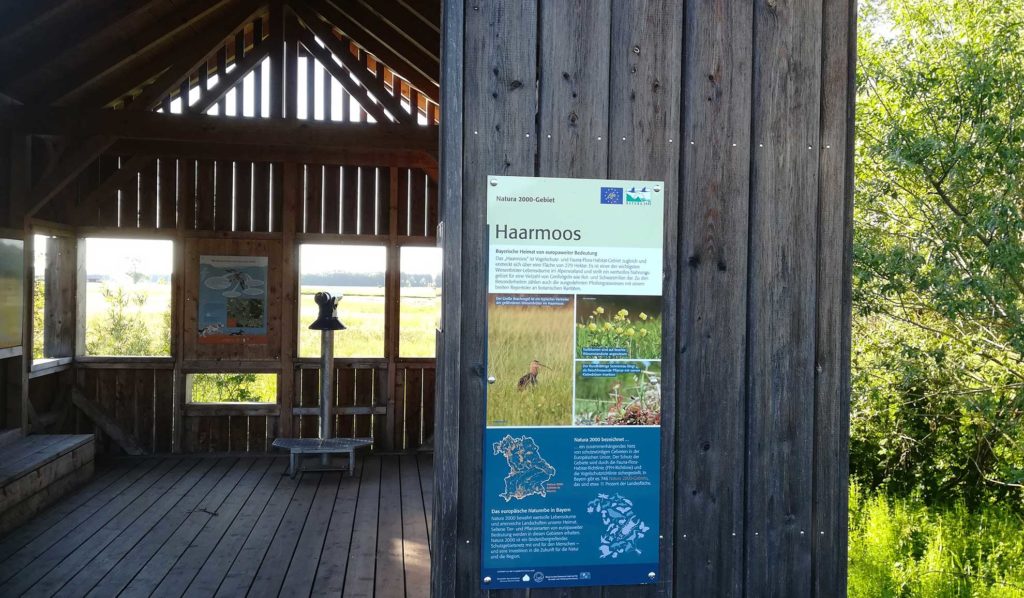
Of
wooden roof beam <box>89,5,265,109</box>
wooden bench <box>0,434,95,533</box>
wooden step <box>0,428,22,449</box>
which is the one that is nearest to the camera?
wooden bench <box>0,434,95,533</box>

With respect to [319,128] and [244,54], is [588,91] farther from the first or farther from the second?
[244,54]

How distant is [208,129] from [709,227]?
19.2 feet

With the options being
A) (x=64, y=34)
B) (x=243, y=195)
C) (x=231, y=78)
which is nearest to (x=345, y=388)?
(x=243, y=195)

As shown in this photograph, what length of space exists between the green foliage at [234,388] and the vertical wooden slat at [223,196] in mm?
1605

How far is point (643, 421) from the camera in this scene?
228cm

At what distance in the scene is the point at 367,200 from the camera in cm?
889

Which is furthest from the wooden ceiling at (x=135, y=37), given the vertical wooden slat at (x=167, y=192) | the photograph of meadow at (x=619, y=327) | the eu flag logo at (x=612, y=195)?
the photograph of meadow at (x=619, y=327)

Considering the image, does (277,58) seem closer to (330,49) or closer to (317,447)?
(330,49)

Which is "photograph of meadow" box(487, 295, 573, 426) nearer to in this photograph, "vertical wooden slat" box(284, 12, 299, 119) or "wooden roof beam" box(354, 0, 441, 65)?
"wooden roof beam" box(354, 0, 441, 65)

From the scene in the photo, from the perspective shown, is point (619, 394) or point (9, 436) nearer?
point (619, 394)

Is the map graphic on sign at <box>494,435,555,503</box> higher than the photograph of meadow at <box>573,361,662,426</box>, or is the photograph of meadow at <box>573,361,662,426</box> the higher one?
the photograph of meadow at <box>573,361,662,426</box>

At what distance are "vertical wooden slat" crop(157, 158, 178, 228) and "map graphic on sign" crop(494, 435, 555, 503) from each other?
290 inches

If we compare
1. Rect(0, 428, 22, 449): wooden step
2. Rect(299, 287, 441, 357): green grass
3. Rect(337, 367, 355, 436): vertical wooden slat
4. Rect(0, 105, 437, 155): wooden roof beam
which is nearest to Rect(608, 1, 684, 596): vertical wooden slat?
Rect(0, 105, 437, 155): wooden roof beam

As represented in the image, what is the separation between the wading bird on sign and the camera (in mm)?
2186
